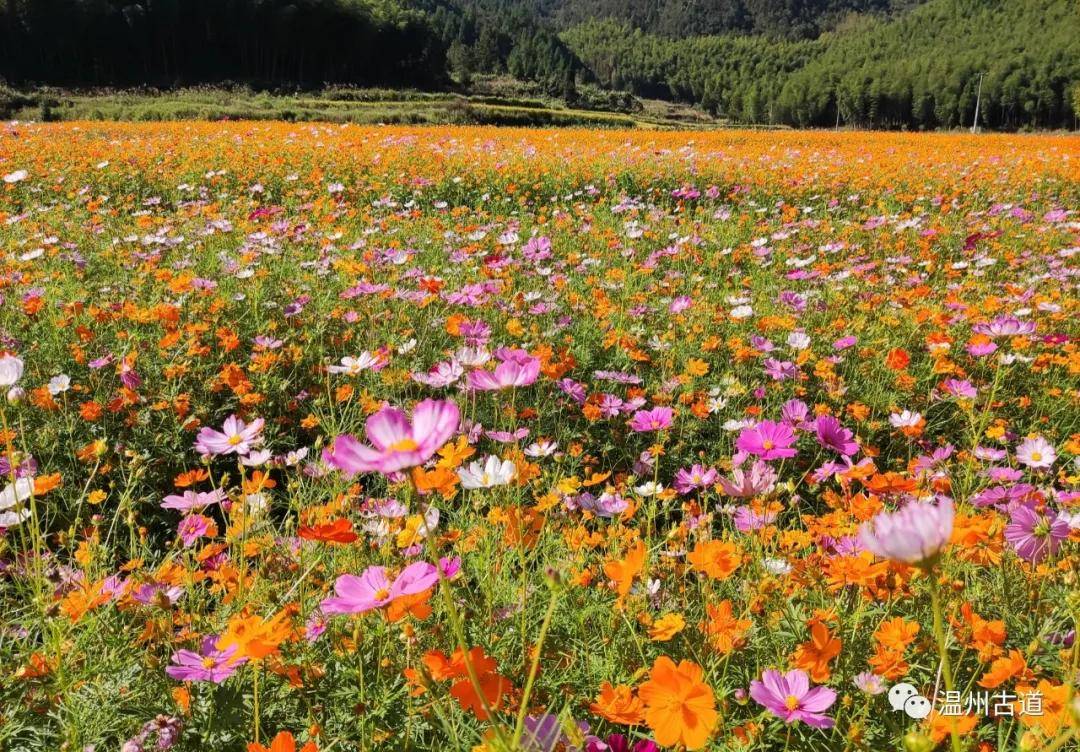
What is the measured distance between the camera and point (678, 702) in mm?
716

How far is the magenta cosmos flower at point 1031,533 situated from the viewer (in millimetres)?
1077

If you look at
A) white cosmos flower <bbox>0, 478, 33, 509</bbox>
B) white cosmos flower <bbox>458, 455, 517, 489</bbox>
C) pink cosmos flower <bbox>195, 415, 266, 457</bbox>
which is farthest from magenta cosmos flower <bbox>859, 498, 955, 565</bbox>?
white cosmos flower <bbox>0, 478, 33, 509</bbox>

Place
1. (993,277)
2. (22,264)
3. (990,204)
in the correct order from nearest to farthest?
(22,264) < (993,277) < (990,204)

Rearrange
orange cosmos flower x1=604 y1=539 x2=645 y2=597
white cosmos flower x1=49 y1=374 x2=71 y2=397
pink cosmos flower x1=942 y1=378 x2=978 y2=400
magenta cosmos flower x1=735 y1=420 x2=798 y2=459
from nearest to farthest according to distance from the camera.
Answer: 1. orange cosmos flower x1=604 y1=539 x2=645 y2=597
2. magenta cosmos flower x1=735 y1=420 x2=798 y2=459
3. white cosmos flower x1=49 y1=374 x2=71 y2=397
4. pink cosmos flower x1=942 y1=378 x2=978 y2=400

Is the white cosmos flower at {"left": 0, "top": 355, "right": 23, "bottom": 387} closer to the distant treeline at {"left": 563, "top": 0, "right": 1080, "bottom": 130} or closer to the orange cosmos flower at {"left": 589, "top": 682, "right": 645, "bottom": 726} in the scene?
→ the orange cosmos flower at {"left": 589, "top": 682, "right": 645, "bottom": 726}

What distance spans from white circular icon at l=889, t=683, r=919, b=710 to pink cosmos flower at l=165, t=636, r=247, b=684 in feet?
2.77

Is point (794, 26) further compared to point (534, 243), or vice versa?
point (794, 26)

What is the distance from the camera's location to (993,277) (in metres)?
4.05

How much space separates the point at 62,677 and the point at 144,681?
5.7 inches

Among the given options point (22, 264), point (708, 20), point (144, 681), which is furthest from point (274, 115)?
point (708, 20)

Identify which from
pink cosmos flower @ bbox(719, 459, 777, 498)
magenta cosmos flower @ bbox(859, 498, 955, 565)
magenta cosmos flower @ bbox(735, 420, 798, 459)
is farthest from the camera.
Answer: magenta cosmos flower @ bbox(735, 420, 798, 459)

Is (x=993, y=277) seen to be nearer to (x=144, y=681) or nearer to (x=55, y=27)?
(x=144, y=681)

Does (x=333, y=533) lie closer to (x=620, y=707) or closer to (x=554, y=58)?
(x=620, y=707)

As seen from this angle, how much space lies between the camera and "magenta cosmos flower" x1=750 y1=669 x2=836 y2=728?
798 mm
